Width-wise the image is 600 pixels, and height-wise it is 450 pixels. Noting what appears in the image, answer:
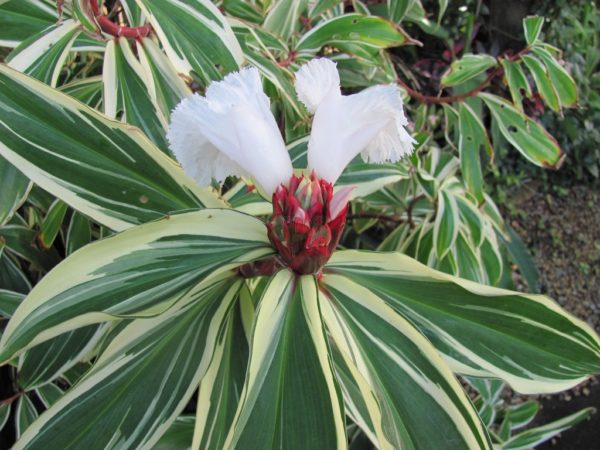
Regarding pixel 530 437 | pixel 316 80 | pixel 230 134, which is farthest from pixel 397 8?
pixel 530 437

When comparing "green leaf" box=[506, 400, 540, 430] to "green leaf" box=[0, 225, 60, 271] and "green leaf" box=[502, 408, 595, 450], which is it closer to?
"green leaf" box=[502, 408, 595, 450]

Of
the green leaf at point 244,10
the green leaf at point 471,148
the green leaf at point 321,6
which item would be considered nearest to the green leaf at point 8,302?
the green leaf at point 244,10

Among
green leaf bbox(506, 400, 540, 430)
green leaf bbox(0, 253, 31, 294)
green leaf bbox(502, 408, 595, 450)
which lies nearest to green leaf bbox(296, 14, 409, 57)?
green leaf bbox(0, 253, 31, 294)

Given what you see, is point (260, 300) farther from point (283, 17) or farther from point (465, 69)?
point (465, 69)

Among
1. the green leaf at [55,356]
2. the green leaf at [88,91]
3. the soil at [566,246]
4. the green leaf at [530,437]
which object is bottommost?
the soil at [566,246]

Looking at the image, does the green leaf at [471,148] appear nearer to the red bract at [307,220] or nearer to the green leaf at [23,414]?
the red bract at [307,220]

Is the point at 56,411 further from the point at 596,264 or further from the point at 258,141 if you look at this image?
the point at 596,264
